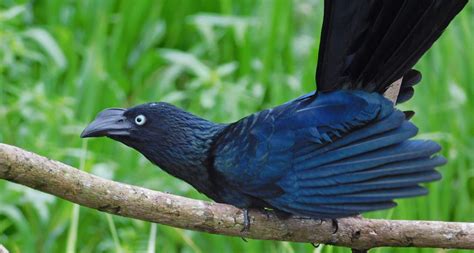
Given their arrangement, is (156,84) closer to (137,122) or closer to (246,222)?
(137,122)

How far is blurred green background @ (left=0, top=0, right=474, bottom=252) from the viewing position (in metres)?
3.24

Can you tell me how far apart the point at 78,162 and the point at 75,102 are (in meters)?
0.39

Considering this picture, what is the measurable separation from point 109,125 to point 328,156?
0.48 metres

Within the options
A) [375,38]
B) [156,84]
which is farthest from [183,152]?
[156,84]

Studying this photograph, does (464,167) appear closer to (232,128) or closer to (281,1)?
(281,1)

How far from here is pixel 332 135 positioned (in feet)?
6.99

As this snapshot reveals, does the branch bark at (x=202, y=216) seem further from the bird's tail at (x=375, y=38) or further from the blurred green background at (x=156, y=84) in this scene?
the blurred green background at (x=156, y=84)

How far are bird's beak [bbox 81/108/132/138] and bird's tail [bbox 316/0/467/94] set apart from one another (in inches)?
17.1

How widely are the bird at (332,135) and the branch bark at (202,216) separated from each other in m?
0.05

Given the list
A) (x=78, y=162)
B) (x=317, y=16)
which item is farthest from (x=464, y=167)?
(x=78, y=162)

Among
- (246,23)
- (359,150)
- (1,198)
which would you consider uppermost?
(246,23)

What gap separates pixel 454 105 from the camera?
12.2 ft

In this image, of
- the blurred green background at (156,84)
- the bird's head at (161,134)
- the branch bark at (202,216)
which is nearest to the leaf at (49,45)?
the blurred green background at (156,84)

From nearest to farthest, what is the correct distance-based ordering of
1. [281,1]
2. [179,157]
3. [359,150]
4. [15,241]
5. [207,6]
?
[359,150]
[179,157]
[15,241]
[281,1]
[207,6]
